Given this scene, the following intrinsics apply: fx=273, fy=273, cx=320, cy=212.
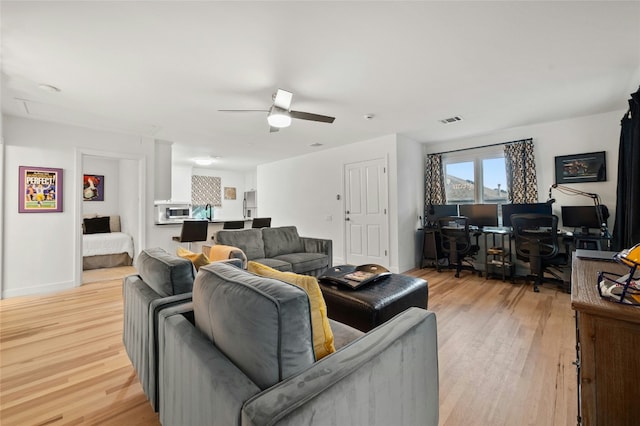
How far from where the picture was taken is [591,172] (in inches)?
153

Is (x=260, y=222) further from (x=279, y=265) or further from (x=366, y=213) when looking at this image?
(x=366, y=213)

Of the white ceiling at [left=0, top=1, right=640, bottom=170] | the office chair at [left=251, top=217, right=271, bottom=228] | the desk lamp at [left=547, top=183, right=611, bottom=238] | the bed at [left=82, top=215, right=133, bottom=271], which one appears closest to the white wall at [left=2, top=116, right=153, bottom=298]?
the white ceiling at [left=0, top=1, right=640, bottom=170]

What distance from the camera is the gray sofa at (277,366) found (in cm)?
71

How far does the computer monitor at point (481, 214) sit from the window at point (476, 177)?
366 millimetres

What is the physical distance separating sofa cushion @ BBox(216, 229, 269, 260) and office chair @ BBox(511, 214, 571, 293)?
358 centimetres

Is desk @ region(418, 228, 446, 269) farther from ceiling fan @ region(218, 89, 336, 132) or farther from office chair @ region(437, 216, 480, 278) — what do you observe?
ceiling fan @ region(218, 89, 336, 132)

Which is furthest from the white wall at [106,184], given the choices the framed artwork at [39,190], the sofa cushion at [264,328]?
the sofa cushion at [264,328]

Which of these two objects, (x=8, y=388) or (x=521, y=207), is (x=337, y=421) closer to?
(x=8, y=388)

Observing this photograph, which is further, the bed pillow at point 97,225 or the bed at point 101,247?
the bed pillow at point 97,225

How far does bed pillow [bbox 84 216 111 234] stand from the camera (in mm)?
5832

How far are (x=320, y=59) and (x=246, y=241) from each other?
2425mm

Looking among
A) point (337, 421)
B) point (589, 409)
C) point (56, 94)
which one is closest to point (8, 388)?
point (337, 421)

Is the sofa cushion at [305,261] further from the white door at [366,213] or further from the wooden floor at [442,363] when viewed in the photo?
the wooden floor at [442,363]

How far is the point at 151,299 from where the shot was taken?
1.49 meters
